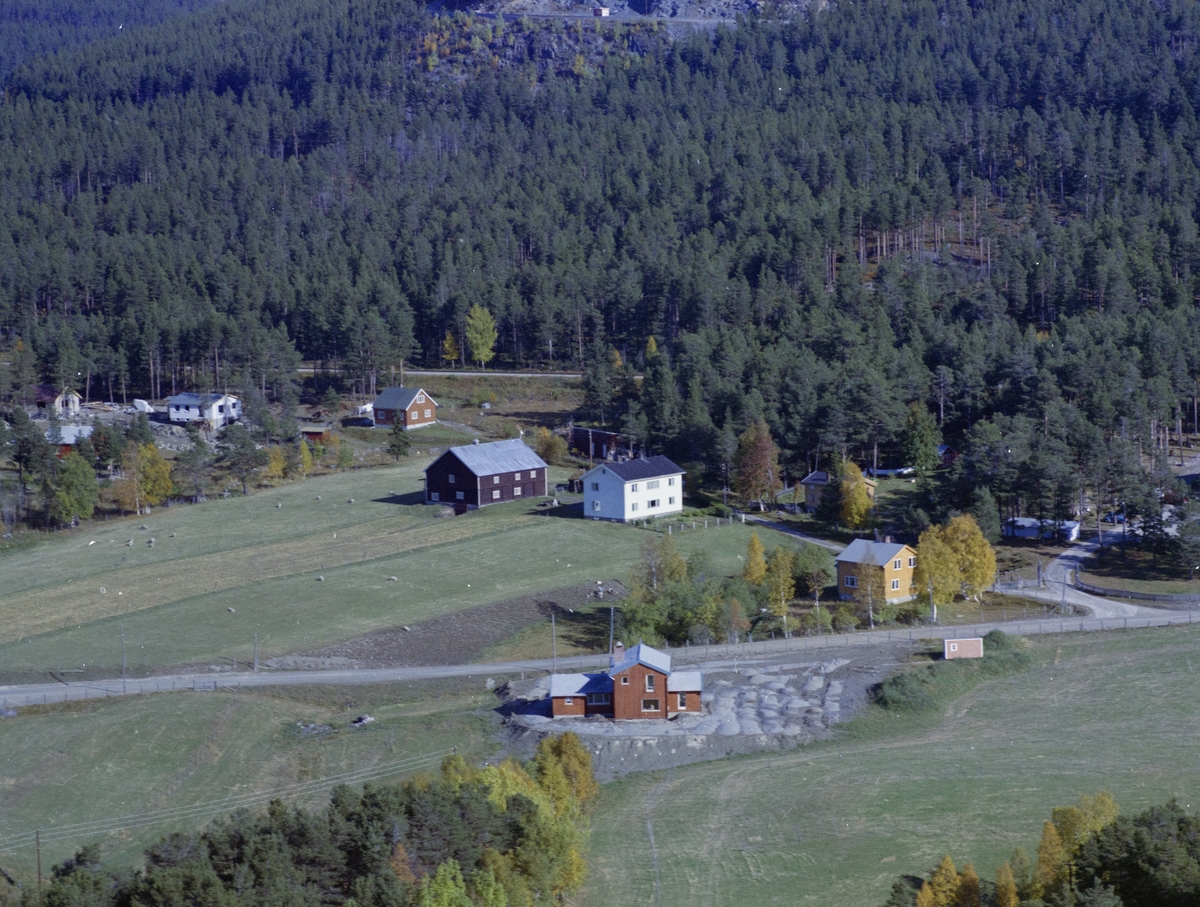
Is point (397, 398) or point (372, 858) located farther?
point (397, 398)

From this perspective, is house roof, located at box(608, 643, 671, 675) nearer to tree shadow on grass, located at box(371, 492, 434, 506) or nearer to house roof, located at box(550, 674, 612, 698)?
house roof, located at box(550, 674, 612, 698)

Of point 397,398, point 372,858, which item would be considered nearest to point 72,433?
point 397,398

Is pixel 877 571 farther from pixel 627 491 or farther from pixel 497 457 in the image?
pixel 497 457

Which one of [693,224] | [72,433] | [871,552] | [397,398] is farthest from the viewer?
[693,224]

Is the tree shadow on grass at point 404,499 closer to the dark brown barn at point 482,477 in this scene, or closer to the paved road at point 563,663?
the dark brown barn at point 482,477

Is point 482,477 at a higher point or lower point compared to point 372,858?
higher

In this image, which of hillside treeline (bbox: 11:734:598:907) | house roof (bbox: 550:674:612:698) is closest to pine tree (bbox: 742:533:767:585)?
house roof (bbox: 550:674:612:698)

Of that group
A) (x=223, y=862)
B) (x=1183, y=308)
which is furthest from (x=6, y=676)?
(x=1183, y=308)
